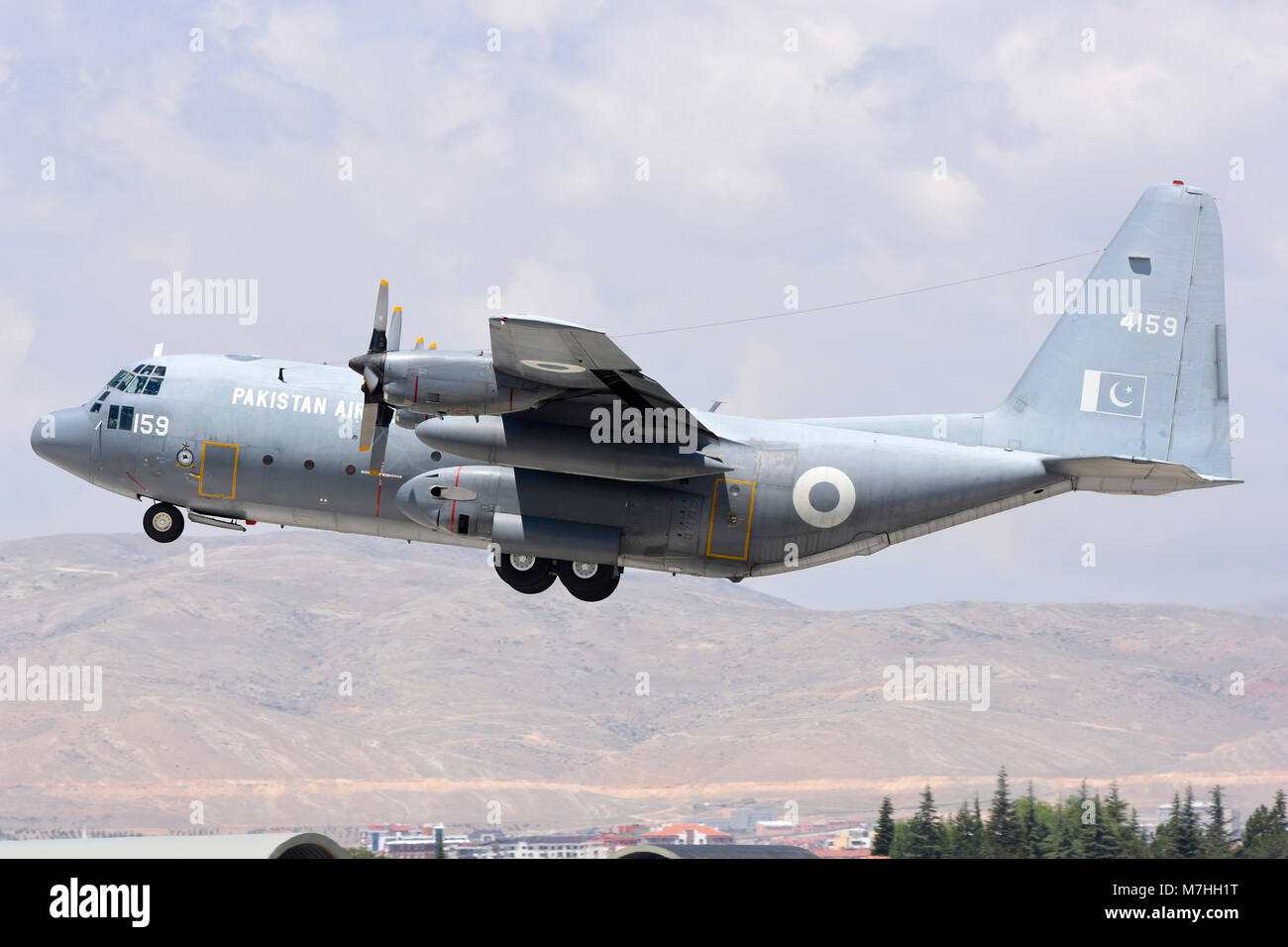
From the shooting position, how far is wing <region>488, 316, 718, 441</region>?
24.9 m

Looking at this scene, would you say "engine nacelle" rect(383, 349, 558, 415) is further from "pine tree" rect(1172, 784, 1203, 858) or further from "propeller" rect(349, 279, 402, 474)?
"pine tree" rect(1172, 784, 1203, 858)

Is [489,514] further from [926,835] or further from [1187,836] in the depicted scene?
[1187,836]

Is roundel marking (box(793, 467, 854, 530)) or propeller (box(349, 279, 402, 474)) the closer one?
propeller (box(349, 279, 402, 474))

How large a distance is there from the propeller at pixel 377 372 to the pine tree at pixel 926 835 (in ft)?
241

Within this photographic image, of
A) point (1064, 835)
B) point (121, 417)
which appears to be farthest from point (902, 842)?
point (121, 417)

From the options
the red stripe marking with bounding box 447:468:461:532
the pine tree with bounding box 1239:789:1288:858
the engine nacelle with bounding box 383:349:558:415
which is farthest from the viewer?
the pine tree with bounding box 1239:789:1288:858

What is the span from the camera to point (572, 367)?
26359 mm

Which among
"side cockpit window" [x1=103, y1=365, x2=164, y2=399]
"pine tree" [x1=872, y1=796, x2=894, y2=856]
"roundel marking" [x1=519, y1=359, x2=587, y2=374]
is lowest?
"pine tree" [x1=872, y1=796, x2=894, y2=856]

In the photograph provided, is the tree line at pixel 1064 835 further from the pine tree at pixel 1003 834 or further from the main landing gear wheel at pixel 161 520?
the main landing gear wheel at pixel 161 520

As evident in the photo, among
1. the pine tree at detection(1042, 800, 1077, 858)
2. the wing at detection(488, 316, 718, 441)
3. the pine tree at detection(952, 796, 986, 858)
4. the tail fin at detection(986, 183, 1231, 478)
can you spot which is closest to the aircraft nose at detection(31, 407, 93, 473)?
the wing at detection(488, 316, 718, 441)

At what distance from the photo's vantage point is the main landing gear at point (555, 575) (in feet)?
99.8

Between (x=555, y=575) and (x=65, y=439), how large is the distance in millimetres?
10298

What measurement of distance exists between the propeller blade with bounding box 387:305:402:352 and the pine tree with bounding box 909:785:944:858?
245ft
